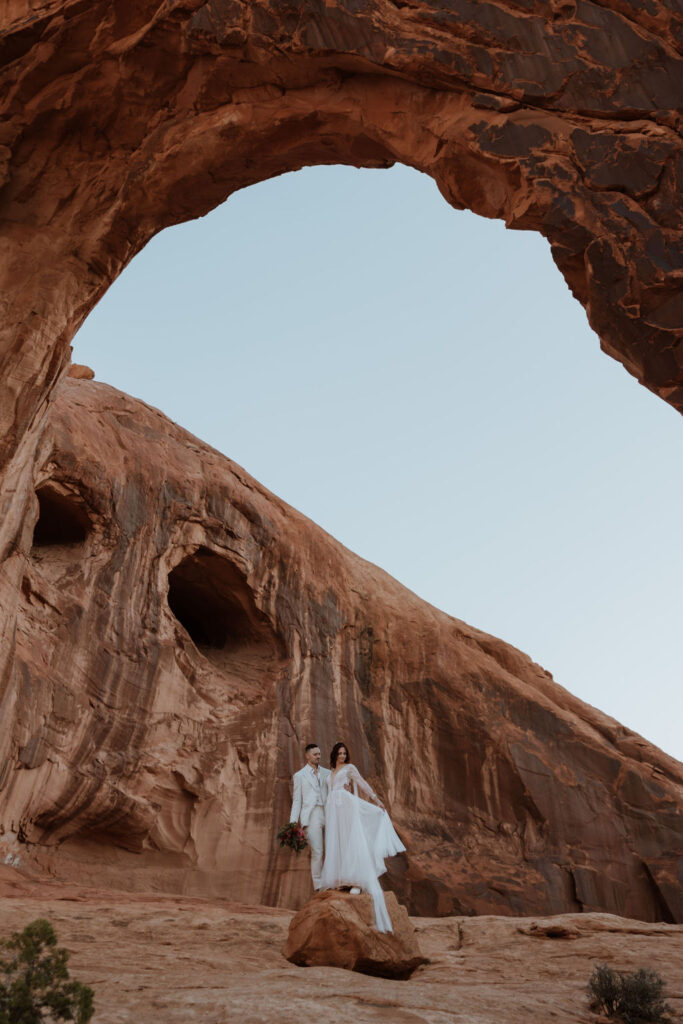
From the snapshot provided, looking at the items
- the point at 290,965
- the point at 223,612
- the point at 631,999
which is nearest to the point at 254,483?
the point at 223,612

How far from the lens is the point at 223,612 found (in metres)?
18.7

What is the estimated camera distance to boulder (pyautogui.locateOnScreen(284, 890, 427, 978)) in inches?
262

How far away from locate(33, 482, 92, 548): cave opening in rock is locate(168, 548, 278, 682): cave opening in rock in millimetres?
2210

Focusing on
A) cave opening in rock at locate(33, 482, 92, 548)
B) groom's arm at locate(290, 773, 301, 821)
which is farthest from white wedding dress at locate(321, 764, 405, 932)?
cave opening in rock at locate(33, 482, 92, 548)

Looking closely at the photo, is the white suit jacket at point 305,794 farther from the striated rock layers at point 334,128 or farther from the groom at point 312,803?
the striated rock layers at point 334,128

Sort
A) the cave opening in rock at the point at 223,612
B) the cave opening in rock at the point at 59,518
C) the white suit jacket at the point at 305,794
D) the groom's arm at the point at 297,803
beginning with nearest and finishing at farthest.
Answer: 1. the groom's arm at the point at 297,803
2. the white suit jacket at the point at 305,794
3. the cave opening in rock at the point at 59,518
4. the cave opening in rock at the point at 223,612

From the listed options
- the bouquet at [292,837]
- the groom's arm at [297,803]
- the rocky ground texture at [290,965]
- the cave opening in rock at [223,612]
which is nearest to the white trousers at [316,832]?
the groom's arm at [297,803]

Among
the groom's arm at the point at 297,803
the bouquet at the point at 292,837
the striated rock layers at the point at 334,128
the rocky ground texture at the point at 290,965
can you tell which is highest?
the striated rock layers at the point at 334,128


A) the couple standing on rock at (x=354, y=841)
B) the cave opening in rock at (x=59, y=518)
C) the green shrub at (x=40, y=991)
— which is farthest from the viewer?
the cave opening in rock at (x=59, y=518)

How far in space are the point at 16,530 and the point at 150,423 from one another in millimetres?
7528

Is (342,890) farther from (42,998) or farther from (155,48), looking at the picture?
(155,48)

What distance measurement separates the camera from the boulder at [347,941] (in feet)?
21.9

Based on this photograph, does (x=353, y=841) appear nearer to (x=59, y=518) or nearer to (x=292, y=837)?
(x=292, y=837)

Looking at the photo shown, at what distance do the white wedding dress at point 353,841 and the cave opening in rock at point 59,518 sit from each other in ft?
28.9
